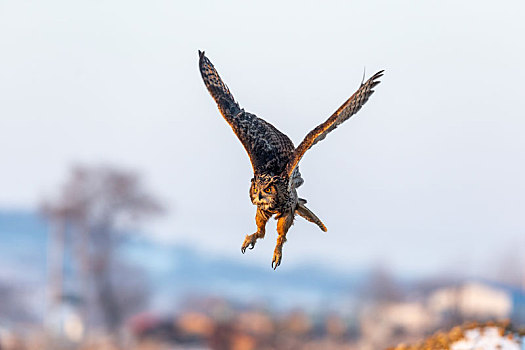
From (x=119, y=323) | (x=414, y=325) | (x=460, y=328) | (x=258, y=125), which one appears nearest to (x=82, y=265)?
(x=119, y=323)

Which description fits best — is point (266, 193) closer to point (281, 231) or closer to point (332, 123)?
point (281, 231)

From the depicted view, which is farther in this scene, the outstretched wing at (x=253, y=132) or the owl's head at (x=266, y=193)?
the outstretched wing at (x=253, y=132)

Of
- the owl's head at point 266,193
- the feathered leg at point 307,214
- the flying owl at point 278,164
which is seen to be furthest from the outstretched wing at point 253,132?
the feathered leg at point 307,214

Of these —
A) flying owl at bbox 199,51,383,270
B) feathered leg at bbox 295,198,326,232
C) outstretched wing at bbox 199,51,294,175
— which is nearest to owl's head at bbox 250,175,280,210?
flying owl at bbox 199,51,383,270

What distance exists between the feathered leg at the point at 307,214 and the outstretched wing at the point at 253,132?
408 millimetres

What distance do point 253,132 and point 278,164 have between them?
0.57 meters

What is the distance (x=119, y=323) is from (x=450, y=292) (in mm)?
12337

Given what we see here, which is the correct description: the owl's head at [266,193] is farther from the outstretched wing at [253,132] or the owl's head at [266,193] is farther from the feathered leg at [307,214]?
the feathered leg at [307,214]

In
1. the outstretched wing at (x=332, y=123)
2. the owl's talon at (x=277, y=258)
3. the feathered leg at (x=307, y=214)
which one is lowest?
the owl's talon at (x=277, y=258)

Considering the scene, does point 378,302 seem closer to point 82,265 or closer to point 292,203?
point 82,265

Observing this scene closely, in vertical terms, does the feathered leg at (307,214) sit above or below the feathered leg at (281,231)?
above

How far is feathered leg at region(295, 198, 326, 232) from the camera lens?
6832mm

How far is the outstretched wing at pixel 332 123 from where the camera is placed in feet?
20.2

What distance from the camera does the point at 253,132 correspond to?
698cm
